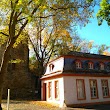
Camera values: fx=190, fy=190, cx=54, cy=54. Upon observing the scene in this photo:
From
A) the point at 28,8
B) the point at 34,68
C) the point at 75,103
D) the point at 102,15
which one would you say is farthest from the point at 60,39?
the point at 28,8

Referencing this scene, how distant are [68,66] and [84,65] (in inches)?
97.4

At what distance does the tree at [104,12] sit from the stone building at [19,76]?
1978 centimetres

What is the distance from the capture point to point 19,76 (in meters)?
33.3

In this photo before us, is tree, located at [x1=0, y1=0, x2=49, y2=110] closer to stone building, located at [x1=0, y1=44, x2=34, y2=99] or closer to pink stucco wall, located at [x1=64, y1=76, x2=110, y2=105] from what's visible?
pink stucco wall, located at [x1=64, y1=76, x2=110, y2=105]

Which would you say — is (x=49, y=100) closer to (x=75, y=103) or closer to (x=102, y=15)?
(x=75, y=103)

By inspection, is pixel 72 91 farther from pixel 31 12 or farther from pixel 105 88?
pixel 31 12

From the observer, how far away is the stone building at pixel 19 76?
3225 centimetres

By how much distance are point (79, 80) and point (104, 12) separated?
9056mm

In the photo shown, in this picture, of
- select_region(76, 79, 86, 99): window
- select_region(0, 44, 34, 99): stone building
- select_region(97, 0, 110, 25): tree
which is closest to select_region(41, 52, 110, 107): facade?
select_region(76, 79, 86, 99): window

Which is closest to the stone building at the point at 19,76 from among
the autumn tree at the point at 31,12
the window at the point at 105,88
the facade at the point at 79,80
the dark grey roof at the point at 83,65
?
the facade at the point at 79,80

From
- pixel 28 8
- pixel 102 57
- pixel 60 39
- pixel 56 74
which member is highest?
pixel 60 39

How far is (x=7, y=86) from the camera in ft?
105

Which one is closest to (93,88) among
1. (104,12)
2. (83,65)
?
(83,65)

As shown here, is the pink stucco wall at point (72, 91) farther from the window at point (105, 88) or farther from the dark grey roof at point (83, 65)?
the window at point (105, 88)
